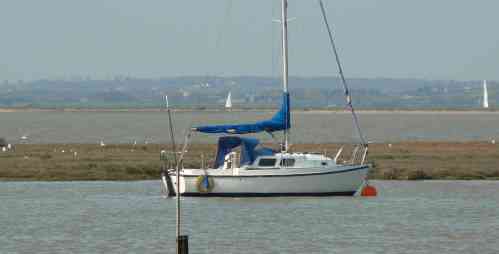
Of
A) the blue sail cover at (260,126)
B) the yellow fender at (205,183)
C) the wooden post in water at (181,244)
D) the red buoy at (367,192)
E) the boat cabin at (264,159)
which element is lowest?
the wooden post in water at (181,244)

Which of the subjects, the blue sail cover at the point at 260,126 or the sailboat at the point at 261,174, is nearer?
the sailboat at the point at 261,174

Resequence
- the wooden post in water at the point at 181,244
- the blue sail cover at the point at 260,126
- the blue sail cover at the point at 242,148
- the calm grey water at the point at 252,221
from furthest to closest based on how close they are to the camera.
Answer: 1. the blue sail cover at the point at 260,126
2. the blue sail cover at the point at 242,148
3. the calm grey water at the point at 252,221
4. the wooden post in water at the point at 181,244

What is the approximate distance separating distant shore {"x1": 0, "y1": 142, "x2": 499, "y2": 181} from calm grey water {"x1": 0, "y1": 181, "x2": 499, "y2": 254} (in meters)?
2.89

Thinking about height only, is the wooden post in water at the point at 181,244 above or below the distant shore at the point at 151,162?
below

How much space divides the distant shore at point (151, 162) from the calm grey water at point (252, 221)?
2.89 m

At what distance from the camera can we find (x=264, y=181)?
48.3 metres

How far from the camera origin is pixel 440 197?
50.5 meters

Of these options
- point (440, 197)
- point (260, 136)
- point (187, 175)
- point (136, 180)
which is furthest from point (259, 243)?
point (260, 136)

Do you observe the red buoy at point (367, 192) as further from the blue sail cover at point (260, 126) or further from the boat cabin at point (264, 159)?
the blue sail cover at point (260, 126)

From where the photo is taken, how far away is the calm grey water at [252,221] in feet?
121

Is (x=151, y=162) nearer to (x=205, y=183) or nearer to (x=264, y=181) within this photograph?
(x=205, y=183)

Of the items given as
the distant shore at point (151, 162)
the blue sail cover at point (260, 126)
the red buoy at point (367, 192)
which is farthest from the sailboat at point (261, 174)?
the distant shore at point (151, 162)

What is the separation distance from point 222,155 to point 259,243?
1206 cm

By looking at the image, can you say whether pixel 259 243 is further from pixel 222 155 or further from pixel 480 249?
pixel 222 155
